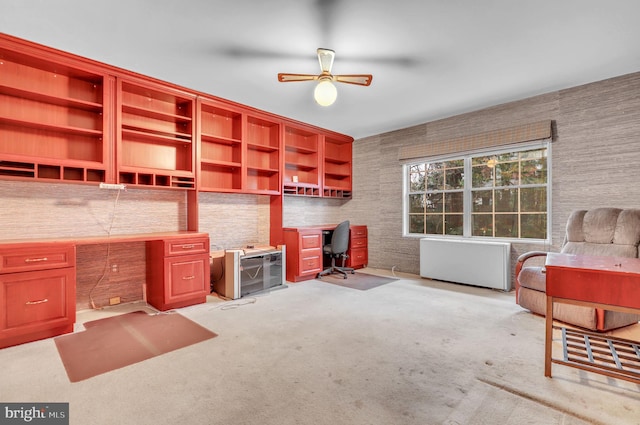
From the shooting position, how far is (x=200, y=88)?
3.69m

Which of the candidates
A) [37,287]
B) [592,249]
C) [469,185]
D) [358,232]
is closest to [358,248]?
[358,232]

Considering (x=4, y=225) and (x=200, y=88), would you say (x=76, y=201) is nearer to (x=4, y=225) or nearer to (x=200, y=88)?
(x=4, y=225)

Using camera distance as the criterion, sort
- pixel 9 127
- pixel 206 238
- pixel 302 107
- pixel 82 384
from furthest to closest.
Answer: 1. pixel 302 107
2. pixel 206 238
3. pixel 9 127
4. pixel 82 384

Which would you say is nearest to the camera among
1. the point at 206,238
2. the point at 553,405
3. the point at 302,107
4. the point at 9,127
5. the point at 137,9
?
the point at 553,405

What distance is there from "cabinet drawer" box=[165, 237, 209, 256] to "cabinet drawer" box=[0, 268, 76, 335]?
85cm

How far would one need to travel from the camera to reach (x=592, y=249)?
3033 mm

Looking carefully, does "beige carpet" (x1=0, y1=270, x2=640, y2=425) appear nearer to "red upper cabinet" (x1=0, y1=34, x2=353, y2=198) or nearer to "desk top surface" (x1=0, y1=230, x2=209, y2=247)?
"desk top surface" (x1=0, y1=230, x2=209, y2=247)

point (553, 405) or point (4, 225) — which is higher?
point (4, 225)

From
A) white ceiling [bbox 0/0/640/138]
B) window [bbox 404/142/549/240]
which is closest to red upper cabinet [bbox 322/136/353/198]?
window [bbox 404/142/549/240]

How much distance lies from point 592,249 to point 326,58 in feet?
10.9

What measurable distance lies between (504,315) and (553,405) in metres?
1.59

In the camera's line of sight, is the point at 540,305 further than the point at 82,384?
Yes

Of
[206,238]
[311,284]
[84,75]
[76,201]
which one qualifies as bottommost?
[311,284]

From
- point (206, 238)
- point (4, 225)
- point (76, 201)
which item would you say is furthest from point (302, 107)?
point (4, 225)
